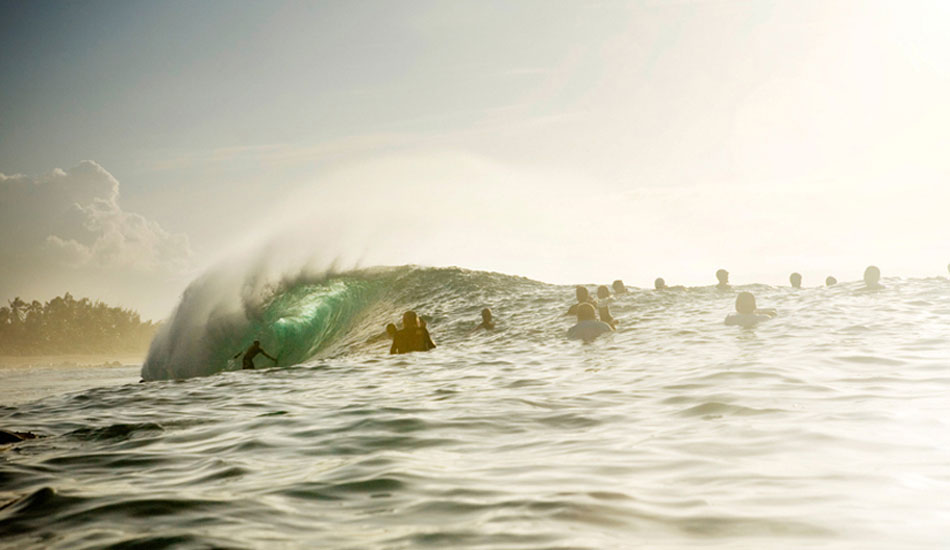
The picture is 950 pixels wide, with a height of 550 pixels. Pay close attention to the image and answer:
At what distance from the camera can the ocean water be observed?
355cm

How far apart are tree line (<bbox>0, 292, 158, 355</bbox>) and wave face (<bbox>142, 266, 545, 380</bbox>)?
5643cm

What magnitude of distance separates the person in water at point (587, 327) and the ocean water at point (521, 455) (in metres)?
3.05

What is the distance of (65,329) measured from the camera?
80.9 m

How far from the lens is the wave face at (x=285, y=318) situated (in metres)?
24.9

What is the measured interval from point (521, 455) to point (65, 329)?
293 ft

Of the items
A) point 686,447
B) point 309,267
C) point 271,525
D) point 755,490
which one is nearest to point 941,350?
point 686,447

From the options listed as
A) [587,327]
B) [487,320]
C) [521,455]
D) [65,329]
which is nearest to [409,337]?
[587,327]

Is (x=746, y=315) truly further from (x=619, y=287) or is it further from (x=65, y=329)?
(x=65, y=329)

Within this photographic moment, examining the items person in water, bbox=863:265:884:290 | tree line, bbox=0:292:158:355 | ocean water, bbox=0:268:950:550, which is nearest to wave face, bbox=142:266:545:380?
ocean water, bbox=0:268:950:550

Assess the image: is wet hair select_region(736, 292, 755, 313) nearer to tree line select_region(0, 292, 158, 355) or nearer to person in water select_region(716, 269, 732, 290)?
person in water select_region(716, 269, 732, 290)

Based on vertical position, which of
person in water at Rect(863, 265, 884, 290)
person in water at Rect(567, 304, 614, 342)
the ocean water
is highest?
person in water at Rect(863, 265, 884, 290)

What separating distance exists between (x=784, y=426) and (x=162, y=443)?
5.61 m

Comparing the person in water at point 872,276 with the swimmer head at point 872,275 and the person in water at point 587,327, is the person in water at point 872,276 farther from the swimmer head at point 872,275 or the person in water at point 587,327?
the person in water at point 587,327

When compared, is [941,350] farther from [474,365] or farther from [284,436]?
[284,436]
